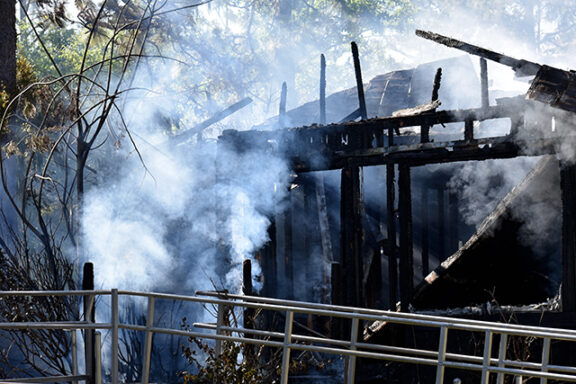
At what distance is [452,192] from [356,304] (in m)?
4.96

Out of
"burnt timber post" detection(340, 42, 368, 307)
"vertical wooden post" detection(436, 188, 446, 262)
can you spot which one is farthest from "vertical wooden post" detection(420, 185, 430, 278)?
"burnt timber post" detection(340, 42, 368, 307)

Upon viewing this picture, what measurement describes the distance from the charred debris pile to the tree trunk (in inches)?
170

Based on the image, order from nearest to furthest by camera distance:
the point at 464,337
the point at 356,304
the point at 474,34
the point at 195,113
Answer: the point at 464,337, the point at 356,304, the point at 195,113, the point at 474,34

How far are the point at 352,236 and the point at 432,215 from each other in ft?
15.3

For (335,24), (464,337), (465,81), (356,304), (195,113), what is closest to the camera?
(464,337)

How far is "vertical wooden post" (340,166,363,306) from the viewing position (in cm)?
1366

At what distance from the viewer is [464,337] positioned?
12.4 meters

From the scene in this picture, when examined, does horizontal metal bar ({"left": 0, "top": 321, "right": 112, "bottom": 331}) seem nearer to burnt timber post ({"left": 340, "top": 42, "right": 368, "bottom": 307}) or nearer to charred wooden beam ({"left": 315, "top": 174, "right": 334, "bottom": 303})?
burnt timber post ({"left": 340, "top": 42, "right": 368, "bottom": 307})

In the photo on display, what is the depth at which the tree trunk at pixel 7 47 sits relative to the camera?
13.9m

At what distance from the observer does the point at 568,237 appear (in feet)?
38.0

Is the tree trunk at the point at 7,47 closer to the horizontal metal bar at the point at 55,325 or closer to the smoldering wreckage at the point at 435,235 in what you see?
the smoldering wreckage at the point at 435,235

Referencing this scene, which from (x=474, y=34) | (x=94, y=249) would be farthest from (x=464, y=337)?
(x=474, y=34)

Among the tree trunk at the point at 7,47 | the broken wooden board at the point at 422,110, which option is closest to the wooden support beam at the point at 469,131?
the broken wooden board at the point at 422,110

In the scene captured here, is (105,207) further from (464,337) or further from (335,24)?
(335,24)
